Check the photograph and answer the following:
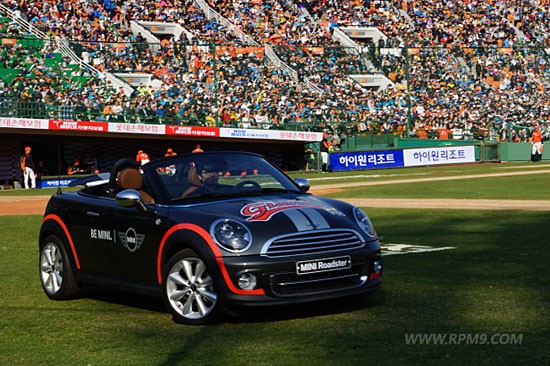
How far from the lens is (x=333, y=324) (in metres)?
7.64

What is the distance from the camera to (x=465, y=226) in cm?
1608

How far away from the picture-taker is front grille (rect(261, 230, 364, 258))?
25.0ft

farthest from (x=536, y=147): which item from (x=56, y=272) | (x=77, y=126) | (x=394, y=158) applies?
(x=56, y=272)

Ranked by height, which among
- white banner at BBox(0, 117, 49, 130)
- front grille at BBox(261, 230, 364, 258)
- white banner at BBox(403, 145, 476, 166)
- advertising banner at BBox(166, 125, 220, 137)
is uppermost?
white banner at BBox(0, 117, 49, 130)

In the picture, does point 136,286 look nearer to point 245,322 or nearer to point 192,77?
point 245,322

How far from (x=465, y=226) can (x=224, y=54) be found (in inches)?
1316

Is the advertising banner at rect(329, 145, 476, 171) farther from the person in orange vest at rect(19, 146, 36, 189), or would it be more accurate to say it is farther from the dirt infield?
the dirt infield

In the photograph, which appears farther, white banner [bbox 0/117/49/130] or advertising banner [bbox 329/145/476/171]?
advertising banner [bbox 329/145/476/171]

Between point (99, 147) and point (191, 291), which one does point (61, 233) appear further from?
point (99, 147)

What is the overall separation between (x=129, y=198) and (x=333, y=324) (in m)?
2.07

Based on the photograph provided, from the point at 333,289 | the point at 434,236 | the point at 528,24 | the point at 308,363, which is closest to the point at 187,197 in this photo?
the point at 333,289

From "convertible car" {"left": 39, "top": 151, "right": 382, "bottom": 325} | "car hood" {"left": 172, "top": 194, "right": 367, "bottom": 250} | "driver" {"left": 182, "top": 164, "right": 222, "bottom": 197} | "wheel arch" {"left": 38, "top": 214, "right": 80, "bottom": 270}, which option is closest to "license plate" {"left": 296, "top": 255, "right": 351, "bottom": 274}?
"convertible car" {"left": 39, "top": 151, "right": 382, "bottom": 325}

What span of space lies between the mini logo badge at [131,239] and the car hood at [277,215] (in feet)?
1.93

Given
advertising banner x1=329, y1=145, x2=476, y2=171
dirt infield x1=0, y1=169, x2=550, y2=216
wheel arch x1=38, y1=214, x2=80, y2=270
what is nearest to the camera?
wheel arch x1=38, y1=214, x2=80, y2=270
